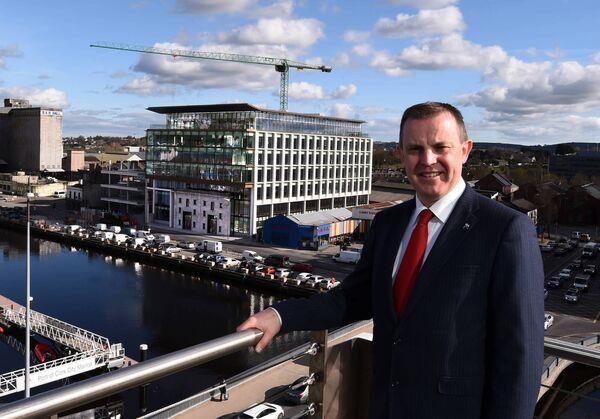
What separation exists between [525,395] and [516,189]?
36.5 m

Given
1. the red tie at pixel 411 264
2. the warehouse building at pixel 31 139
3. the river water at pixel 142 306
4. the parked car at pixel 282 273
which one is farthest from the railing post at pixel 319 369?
the warehouse building at pixel 31 139

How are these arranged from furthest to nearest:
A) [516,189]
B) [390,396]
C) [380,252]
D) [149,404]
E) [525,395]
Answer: [516,189] → [149,404] → [380,252] → [390,396] → [525,395]

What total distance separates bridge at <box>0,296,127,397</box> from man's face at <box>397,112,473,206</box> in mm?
9944

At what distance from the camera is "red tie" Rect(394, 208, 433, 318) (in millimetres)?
1286

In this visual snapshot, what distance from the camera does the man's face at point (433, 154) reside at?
4.20 ft

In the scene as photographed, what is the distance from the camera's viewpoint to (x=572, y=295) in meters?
15.9

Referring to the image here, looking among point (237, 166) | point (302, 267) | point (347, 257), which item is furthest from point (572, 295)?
point (237, 166)

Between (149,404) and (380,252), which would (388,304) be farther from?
(149,404)

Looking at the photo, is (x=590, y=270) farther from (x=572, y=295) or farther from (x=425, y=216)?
(x=425, y=216)

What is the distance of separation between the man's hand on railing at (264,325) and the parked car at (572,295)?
16335 mm

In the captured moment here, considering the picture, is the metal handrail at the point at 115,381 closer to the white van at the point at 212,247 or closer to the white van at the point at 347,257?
the white van at the point at 347,257

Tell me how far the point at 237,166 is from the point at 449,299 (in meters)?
23.8

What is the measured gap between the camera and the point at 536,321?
3.66 ft

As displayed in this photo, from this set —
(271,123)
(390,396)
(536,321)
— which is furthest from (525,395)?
(271,123)
